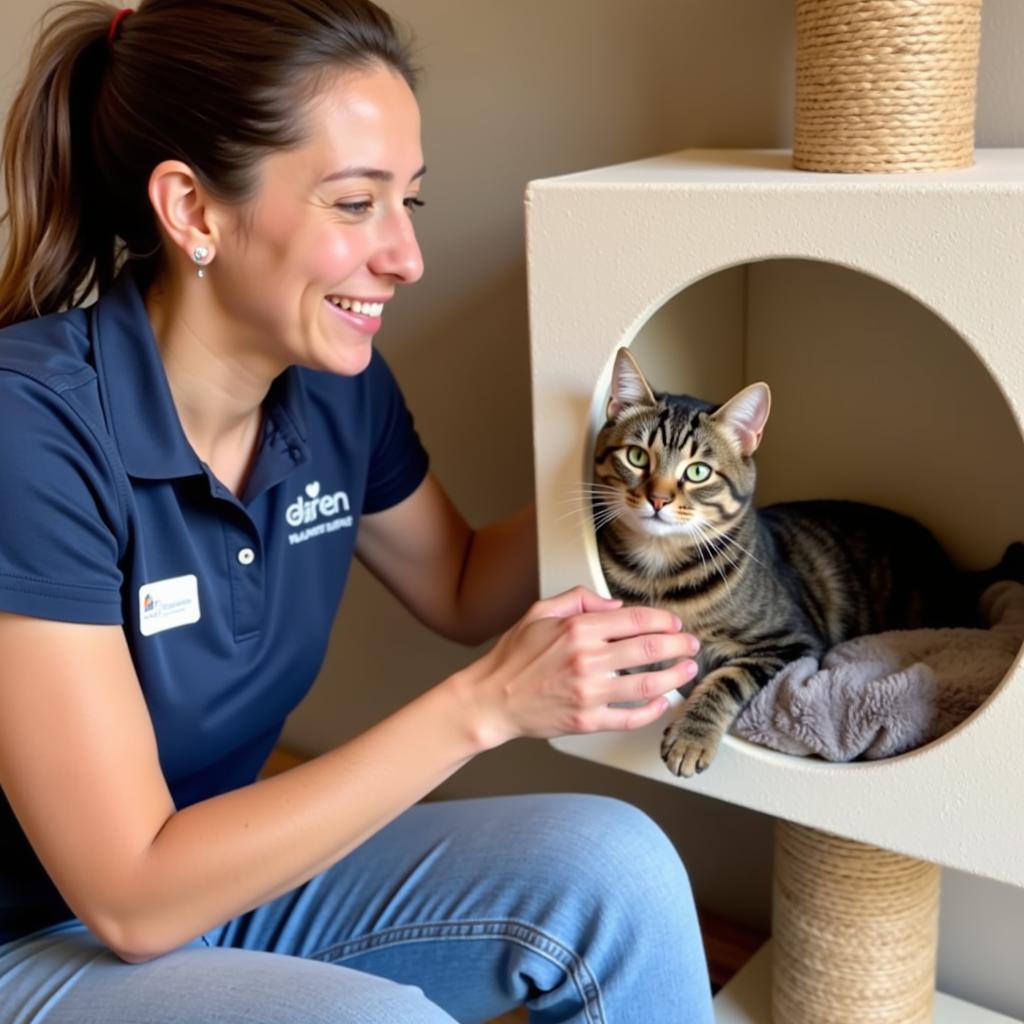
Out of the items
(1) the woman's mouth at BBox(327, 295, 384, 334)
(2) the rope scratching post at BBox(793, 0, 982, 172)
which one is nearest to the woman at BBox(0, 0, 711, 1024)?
(1) the woman's mouth at BBox(327, 295, 384, 334)

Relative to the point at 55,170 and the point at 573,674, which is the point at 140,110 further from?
the point at 573,674

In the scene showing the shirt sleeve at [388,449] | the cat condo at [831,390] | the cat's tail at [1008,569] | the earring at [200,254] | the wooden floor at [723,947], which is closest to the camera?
the cat condo at [831,390]

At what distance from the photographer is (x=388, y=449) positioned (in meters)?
1.26

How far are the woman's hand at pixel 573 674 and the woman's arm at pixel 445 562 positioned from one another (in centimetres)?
33

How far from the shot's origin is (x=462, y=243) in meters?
1.48

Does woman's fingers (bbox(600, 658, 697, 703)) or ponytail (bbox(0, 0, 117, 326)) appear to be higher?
ponytail (bbox(0, 0, 117, 326))

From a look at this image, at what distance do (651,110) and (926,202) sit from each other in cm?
52

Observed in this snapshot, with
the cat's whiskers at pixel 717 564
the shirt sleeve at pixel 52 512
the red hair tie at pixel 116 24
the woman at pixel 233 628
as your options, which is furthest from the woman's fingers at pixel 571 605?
the red hair tie at pixel 116 24

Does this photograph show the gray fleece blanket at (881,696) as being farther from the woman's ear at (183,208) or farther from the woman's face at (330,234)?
the woman's ear at (183,208)

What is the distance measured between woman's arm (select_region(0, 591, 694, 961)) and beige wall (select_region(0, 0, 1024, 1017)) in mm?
513

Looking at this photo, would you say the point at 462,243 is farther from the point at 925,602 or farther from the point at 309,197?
the point at 925,602

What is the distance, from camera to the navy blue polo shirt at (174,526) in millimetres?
888

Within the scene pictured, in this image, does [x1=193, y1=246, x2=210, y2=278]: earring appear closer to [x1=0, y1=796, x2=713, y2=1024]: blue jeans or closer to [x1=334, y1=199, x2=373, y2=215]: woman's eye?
[x1=334, y1=199, x2=373, y2=215]: woman's eye

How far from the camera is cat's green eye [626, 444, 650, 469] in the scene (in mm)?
1032
